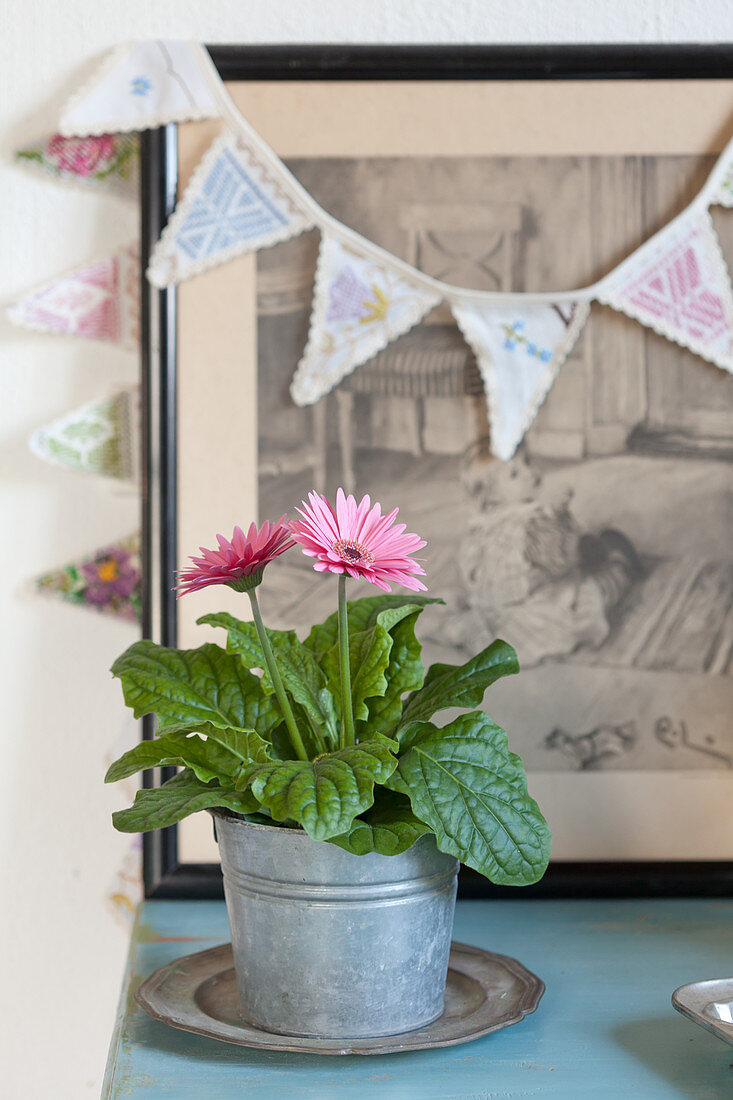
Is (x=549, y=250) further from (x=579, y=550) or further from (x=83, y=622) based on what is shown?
(x=83, y=622)

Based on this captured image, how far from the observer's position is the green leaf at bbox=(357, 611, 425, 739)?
650mm

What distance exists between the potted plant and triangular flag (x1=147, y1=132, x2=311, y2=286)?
387 millimetres

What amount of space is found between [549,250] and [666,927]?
2.03 feet

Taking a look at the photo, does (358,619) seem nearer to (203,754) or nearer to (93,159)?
(203,754)

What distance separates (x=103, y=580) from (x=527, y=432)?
42cm

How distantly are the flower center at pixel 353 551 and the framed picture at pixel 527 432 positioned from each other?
328mm

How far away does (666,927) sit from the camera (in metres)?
0.82

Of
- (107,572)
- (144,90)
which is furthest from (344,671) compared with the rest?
(144,90)

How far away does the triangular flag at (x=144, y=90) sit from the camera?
87 centimetres

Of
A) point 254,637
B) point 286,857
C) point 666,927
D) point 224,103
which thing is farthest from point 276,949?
point 224,103

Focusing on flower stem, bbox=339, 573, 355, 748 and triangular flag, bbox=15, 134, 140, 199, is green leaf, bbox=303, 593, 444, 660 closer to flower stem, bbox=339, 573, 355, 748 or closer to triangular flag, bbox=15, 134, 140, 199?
flower stem, bbox=339, 573, 355, 748
